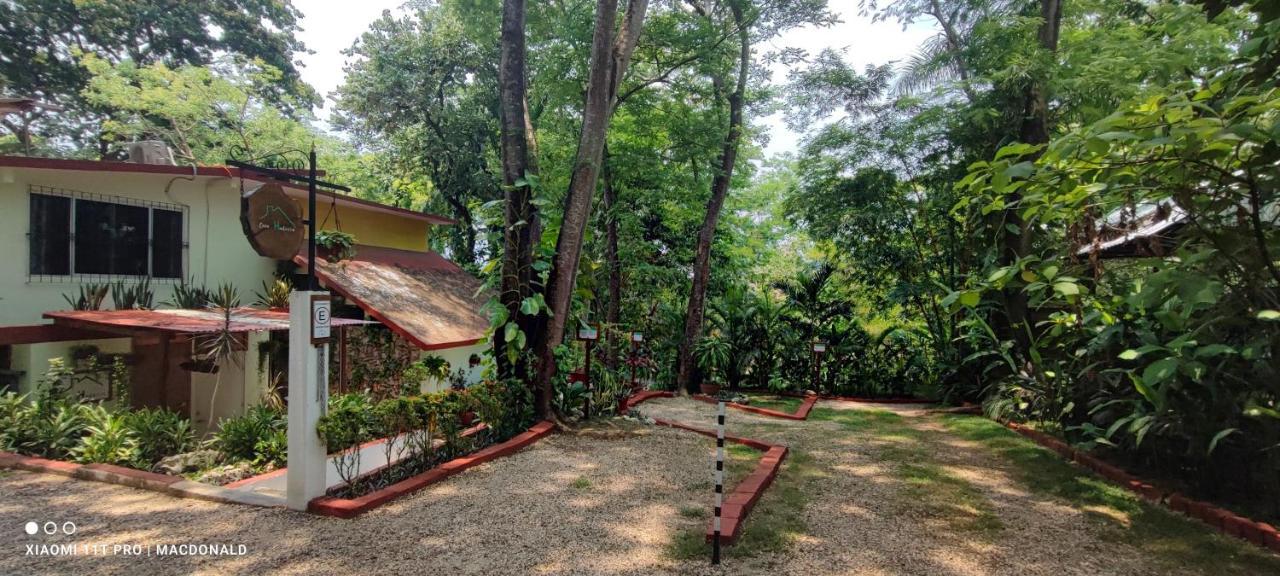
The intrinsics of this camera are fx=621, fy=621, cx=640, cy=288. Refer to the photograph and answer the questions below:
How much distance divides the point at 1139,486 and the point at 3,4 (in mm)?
25603

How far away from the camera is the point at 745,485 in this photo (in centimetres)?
515

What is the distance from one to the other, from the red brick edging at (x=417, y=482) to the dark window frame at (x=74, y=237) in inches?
238

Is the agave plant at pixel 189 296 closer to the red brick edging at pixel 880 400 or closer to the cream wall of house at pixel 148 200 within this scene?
the cream wall of house at pixel 148 200

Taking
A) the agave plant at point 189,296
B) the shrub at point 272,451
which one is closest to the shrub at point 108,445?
the shrub at point 272,451

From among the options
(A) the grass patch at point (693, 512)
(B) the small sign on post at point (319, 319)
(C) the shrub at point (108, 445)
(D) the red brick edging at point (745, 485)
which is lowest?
(A) the grass patch at point (693, 512)

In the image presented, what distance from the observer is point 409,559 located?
3.87 meters

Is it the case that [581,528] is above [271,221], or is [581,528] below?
below

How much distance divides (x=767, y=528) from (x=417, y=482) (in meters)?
2.93

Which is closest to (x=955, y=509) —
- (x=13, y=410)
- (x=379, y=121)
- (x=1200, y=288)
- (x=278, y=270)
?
(x=1200, y=288)

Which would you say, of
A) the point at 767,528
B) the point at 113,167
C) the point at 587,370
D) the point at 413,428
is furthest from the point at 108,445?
the point at 767,528

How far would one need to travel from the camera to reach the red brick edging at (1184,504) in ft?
13.8

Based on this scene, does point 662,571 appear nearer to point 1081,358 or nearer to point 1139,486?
point 1139,486

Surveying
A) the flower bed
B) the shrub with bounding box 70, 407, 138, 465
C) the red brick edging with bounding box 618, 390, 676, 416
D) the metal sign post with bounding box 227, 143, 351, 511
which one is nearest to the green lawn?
the red brick edging with bounding box 618, 390, 676, 416

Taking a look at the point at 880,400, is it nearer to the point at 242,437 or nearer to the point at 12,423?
the point at 242,437
